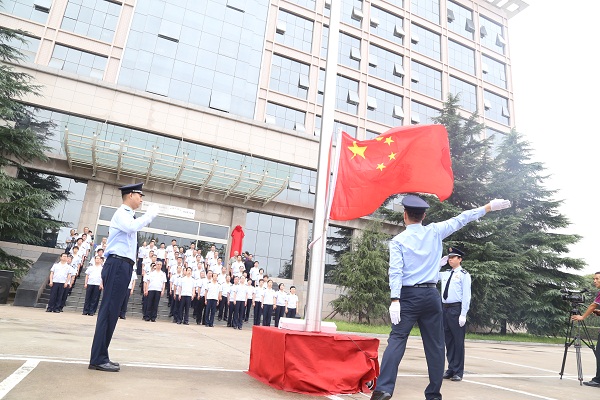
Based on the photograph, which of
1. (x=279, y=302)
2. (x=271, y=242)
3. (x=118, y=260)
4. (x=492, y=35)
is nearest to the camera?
(x=118, y=260)

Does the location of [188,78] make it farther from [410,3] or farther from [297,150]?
[410,3]

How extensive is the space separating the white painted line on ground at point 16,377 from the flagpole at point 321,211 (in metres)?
2.59

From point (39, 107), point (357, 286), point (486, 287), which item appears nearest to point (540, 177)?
point (486, 287)

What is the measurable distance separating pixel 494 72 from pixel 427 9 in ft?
25.3

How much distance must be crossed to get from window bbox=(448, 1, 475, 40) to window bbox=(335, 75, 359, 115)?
12.0 metres

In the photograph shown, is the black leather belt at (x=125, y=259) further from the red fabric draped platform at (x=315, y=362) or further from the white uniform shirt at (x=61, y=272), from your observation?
the white uniform shirt at (x=61, y=272)

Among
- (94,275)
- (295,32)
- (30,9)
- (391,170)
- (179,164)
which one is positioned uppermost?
(295,32)

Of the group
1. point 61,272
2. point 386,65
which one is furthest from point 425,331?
point 386,65

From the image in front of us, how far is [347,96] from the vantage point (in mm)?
26828

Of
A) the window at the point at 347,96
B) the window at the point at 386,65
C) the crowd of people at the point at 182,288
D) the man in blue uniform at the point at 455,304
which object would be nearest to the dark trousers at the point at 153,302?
the crowd of people at the point at 182,288

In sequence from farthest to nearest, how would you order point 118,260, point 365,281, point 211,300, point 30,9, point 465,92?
point 465,92
point 30,9
point 365,281
point 211,300
point 118,260

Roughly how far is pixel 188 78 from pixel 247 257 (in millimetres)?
10739

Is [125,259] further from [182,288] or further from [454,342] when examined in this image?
[182,288]

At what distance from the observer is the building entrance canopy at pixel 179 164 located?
18.2 m
